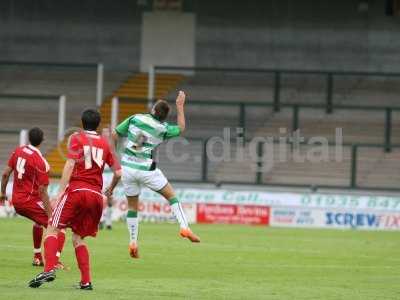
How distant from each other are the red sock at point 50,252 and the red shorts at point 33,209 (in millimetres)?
3243

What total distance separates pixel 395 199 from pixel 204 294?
1697 cm

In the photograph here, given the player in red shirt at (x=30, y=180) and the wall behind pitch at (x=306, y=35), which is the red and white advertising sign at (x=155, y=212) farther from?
the player in red shirt at (x=30, y=180)

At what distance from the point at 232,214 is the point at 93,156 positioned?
17.4 m

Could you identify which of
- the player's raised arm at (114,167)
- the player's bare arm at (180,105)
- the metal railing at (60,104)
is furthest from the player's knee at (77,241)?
the metal railing at (60,104)

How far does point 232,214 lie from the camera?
29547mm

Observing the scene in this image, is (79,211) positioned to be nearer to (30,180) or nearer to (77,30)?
(30,180)

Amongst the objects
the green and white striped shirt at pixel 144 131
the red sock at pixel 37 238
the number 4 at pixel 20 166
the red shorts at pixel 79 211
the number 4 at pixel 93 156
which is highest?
the green and white striped shirt at pixel 144 131

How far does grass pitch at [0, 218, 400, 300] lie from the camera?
42.2 ft

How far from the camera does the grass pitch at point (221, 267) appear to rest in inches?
507

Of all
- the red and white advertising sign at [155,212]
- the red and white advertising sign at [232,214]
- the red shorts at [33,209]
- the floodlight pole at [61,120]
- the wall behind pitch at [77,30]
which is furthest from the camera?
the wall behind pitch at [77,30]

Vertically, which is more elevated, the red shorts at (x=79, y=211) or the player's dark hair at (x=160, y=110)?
the player's dark hair at (x=160, y=110)

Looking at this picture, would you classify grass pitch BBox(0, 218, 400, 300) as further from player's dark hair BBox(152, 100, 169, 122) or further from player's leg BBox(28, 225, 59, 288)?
player's dark hair BBox(152, 100, 169, 122)

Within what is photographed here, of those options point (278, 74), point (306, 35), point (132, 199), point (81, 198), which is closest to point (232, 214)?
point (278, 74)

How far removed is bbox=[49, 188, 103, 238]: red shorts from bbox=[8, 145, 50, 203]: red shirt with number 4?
2.86m
